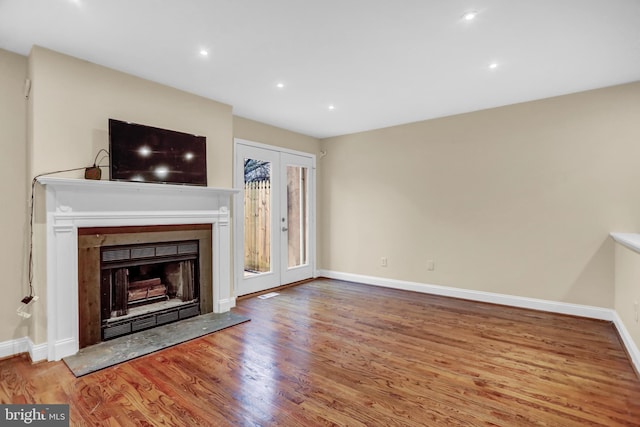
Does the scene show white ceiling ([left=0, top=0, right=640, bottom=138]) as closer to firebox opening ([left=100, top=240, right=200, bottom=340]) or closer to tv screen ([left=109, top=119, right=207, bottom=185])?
tv screen ([left=109, top=119, right=207, bottom=185])

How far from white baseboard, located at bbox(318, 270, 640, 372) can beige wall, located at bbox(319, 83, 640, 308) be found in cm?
8

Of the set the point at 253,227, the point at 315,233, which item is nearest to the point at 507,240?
the point at 315,233

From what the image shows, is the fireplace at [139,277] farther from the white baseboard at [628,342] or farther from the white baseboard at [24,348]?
the white baseboard at [628,342]

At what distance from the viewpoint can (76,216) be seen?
267 centimetres

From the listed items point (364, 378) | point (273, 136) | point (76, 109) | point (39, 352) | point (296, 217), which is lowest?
point (364, 378)

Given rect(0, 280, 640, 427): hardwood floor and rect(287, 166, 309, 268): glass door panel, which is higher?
rect(287, 166, 309, 268): glass door panel

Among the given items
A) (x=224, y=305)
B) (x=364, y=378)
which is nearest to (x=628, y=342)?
(x=364, y=378)

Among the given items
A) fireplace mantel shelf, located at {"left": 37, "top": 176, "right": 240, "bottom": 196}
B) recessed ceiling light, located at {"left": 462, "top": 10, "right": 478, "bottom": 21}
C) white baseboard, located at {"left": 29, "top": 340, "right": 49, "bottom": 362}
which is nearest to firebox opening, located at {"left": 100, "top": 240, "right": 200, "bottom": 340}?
white baseboard, located at {"left": 29, "top": 340, "right": 49, "bottom": 362}

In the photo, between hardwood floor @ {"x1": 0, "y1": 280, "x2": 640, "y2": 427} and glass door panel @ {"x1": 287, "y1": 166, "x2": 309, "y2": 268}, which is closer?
hardwood floor @ {"x1": 0, "y1": 280, "x2": 640, "y2": 427}

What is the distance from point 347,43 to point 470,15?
89 centimetres

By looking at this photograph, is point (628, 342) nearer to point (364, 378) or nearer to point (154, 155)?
point (364, 378)

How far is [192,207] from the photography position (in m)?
3.51

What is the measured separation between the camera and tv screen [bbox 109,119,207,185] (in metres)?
2.84

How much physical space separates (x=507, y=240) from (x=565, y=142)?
4.29 feet
